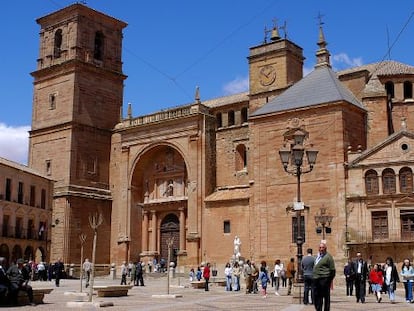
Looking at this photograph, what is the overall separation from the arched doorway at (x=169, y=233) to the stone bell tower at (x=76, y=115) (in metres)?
4.61

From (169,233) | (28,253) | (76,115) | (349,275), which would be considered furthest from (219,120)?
(349,275)

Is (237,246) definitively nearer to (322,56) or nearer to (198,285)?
(198,285)

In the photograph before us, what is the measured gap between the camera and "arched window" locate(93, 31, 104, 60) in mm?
55062

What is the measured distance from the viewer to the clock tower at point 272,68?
45.2m

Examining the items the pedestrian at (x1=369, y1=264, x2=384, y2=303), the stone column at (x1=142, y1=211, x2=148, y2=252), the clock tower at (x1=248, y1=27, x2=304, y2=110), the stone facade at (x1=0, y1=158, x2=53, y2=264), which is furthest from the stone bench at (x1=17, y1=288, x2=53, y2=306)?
the stone column at (x1=142, y1=211, x2=148, y2=252)

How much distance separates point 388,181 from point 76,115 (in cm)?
2610

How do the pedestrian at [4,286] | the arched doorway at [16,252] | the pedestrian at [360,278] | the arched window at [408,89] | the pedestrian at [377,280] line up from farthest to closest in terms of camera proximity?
the arched doorway at [16,252]
the arched window at [408,89]
the pedestrian at [377,280]
the pedestrian at [360,278]
the pedestrian at [4,286]

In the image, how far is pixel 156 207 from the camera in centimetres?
5159

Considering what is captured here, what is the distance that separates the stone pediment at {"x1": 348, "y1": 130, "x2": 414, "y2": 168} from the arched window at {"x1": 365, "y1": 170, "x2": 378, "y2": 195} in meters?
0.51

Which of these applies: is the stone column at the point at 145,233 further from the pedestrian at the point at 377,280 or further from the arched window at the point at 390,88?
the pedestrian at the point at 377,280

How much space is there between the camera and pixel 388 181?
119ft

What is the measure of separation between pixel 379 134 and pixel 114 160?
898 inches

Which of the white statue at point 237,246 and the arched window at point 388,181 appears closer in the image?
the arched window at point 388,181

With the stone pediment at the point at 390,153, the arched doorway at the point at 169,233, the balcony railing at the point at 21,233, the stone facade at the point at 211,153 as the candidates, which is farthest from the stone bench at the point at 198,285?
the balcony railing at the point at 21,233
